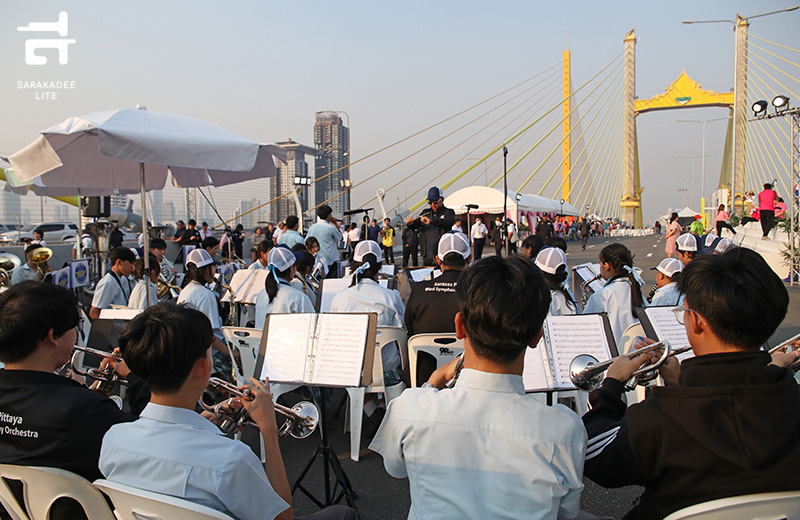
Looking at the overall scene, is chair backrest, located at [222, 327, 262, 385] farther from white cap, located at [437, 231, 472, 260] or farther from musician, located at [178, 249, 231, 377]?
white cap, located at [437, 231, 472, 260]

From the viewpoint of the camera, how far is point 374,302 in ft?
14.1

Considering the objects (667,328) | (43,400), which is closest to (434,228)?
(667,328)

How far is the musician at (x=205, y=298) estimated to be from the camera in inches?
168

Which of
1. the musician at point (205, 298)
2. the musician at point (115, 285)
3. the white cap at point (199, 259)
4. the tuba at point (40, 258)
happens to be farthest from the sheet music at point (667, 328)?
the tuba at point (40, 258)

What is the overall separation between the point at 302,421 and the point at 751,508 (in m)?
1.66

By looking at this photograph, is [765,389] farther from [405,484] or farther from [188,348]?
[405,484]

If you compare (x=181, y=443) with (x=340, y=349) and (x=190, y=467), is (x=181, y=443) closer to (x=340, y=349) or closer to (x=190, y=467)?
(x=190, y=467)

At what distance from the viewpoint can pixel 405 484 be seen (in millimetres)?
3455

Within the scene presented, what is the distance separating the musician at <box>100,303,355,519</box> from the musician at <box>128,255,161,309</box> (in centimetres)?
378

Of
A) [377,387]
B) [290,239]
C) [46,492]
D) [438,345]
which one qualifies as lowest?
[377,387]

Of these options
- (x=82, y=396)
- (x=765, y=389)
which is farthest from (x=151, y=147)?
(x=765, y=389)

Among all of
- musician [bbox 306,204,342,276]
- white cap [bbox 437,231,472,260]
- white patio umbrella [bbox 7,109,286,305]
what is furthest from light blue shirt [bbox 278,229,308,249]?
white cap [bbox 437,231,472,260]

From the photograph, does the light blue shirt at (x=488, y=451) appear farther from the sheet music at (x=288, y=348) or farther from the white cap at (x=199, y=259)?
the white cap at (x=199, y=259)

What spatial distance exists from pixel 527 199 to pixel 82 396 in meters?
32.8
